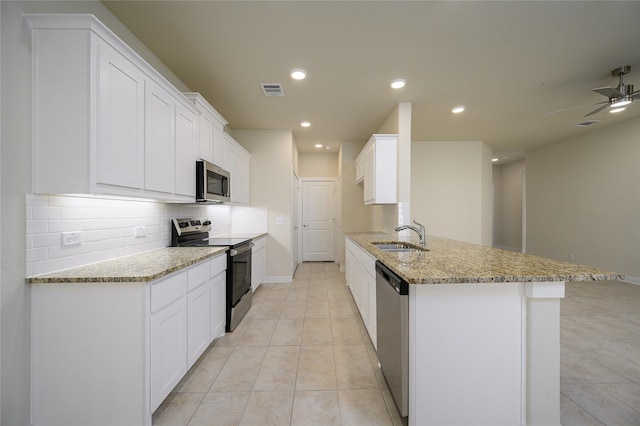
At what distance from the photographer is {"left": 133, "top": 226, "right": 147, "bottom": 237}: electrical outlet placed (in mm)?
2231

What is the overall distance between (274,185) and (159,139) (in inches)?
106

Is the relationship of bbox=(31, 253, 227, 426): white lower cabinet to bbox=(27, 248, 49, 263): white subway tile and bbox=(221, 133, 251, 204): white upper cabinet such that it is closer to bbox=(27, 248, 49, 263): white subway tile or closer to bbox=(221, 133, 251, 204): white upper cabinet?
bbox=(27, 248, 49, 263): white subway tile

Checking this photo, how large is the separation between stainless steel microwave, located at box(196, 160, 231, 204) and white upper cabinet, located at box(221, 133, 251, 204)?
312mm

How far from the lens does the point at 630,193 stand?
4.51m

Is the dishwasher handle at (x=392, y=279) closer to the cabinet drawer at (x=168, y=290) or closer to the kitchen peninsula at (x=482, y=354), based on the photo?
the kitchen peninsula at (x=482, y=354)

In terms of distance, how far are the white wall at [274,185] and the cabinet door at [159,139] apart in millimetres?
2471

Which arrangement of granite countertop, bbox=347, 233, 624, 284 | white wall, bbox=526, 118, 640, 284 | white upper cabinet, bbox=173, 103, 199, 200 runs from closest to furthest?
granite countertop, bbox=347, 233, 624, 284 < white upper cabinet, bbox=173, 103, 199, 200 < white wall, bbox=526, 118, 640, 284

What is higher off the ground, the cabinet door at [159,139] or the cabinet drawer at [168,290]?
the cabinet door at [159,139]

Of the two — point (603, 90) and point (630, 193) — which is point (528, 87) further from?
point (630, 193)

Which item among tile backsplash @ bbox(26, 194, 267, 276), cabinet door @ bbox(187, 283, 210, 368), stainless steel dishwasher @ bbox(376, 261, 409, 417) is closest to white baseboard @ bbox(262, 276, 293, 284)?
tile backsplash @ bbox(26, 194, 267, 276)

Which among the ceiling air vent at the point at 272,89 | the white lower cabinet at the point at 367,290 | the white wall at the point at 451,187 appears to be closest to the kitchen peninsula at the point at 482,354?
the white lower cabinet at the point at 367,290

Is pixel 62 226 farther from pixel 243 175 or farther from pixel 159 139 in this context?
pixel 243 175

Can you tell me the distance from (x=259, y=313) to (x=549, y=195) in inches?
269

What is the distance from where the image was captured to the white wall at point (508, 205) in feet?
26.2
